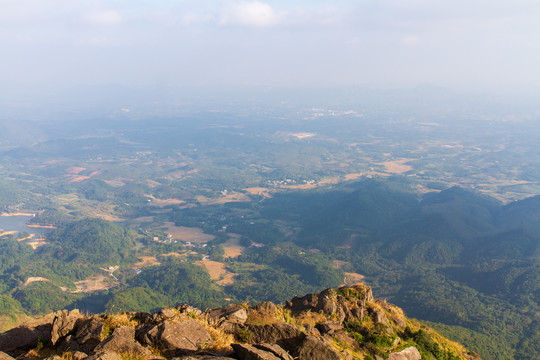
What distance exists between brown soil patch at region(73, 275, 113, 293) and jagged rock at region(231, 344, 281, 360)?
305ft

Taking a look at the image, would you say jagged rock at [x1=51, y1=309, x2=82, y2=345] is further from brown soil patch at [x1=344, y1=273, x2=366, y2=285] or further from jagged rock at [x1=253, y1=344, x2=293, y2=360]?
brown soil patch at [x1=344, y1=273, x2=366, y2=285]

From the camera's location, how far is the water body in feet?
449

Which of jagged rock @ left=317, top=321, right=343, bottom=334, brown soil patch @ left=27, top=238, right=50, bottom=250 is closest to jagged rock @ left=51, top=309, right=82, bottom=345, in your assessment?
jagged rock @ left=317, top=321, right=343, bottom=334

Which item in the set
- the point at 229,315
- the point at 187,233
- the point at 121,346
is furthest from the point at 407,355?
the point at 187,233

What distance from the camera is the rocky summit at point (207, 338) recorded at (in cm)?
1363

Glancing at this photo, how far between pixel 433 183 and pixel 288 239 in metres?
99.9

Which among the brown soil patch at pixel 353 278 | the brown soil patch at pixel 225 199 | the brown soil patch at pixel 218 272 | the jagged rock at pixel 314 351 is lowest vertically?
the brown soil patch at pixel 218 272

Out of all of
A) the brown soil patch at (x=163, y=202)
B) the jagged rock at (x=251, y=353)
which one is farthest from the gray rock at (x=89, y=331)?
the brown soil patch at (x=163, y=202)

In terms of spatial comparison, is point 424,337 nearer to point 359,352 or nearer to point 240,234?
point 359,352

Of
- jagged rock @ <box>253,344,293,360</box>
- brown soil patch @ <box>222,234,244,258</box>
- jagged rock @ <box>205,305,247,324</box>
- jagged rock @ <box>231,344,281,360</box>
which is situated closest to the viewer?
jagged rock @ <box>231,344,281,360</box>

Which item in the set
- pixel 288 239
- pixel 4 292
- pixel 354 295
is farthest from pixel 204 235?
pixel 354 295

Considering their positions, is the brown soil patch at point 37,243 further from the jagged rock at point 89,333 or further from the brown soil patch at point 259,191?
the jagged rock at point 89,333

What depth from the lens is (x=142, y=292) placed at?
3339 inches

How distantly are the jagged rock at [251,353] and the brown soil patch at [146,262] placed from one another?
4082 inches
